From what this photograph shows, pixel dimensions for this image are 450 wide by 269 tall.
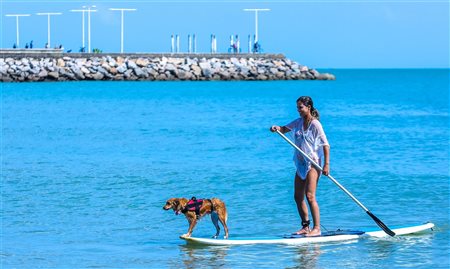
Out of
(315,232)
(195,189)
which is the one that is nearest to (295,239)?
(315,232)

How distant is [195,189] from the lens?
16672 mm

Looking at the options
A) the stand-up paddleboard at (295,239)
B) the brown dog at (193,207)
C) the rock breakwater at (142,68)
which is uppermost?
the brown dog at (193,207)

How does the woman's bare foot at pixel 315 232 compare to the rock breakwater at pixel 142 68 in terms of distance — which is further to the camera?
the rock breakwater at pixel 142 68

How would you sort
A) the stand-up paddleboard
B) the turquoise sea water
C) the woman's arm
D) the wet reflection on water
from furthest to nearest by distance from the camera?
the stand-up paddleboard, the turquoise sea water, the woman's arm, the wet reflection on water

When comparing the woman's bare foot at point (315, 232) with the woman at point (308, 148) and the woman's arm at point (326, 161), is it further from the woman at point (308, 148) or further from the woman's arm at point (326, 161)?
the woman's arm at point (326, 161)

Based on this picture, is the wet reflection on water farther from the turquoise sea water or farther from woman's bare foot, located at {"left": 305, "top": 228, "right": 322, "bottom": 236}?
woman's bare foot, located at {"left": 305, "top": 228, "right": 322, "bottom": 236}

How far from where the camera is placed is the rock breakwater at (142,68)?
81250 millimetres

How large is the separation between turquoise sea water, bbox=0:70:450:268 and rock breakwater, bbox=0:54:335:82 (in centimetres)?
4488

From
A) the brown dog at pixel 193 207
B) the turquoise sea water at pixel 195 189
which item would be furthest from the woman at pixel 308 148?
the brown dog at pixel 193 207

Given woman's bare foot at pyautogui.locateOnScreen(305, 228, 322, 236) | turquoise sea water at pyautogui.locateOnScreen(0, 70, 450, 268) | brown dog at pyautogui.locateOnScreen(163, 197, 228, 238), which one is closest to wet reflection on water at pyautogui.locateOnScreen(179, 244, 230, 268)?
turquoise sea water at pyautogui.locateOnScreen(0, 70, 450, 268)

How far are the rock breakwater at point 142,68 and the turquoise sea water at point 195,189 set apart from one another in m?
44.9

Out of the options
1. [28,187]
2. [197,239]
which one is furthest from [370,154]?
[197,239]

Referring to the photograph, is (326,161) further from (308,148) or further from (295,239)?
(295,239)

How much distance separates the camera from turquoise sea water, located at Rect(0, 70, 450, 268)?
1055 centimetres
